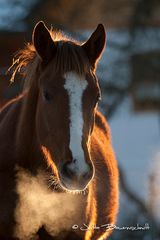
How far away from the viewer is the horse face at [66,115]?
2258 mm

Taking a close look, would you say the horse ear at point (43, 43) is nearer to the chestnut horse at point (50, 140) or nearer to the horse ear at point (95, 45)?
the chestnut horse at point (50, 140)

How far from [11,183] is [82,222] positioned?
372 millimetres

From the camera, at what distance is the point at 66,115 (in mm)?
2342

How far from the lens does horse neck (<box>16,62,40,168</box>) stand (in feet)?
8.67

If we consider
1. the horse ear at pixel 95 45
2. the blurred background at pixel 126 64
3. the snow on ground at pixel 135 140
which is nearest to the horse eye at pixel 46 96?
the horse ear at pixel 95 45


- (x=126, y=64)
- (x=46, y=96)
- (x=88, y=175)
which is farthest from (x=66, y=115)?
(x=126, y=64)

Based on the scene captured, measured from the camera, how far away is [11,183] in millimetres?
2625


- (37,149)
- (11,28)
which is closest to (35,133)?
(37,149)

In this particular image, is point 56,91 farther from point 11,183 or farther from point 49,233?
point 49,233

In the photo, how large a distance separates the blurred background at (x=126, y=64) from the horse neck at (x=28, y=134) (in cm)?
349

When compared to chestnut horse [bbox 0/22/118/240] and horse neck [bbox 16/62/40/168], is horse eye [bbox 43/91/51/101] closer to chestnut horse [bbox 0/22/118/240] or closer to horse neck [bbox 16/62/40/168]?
chestnut horse [bbox 0/22/118/240]

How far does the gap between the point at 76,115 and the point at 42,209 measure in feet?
1.83

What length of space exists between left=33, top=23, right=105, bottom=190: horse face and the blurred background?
11.8ft

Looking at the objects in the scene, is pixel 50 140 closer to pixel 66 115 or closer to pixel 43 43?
pixel 66 115
